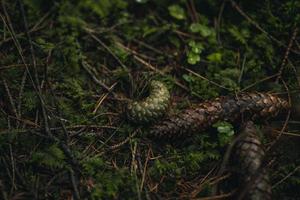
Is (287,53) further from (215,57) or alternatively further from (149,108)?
(149,108)

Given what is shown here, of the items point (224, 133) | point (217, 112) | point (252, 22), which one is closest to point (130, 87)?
point (217, 112)

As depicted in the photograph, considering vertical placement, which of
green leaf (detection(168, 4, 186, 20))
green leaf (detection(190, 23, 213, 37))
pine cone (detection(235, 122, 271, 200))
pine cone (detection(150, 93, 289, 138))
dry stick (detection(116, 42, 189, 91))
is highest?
green leaf (detection(168, 4, 186, 20))

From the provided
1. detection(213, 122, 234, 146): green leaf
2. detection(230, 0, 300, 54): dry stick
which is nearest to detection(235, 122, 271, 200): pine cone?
detection(213, 122, 234, 146): green leaf

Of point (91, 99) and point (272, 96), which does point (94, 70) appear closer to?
point (91, 99)

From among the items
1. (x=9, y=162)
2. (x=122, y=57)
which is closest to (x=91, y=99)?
(x=122, y=57)

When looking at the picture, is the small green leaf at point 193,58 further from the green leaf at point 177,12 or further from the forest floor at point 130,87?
the green leaf at point 177,12

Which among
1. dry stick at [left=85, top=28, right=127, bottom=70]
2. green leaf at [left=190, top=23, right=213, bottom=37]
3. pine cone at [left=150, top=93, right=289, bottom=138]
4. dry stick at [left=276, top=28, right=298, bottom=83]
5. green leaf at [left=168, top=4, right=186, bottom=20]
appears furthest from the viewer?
green leaf at [left=168, top=4, right=186, bottom=20]

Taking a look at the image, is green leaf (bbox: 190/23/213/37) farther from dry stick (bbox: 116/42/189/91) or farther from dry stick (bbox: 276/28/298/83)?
dry stick (bbox: 276/28/298/83)

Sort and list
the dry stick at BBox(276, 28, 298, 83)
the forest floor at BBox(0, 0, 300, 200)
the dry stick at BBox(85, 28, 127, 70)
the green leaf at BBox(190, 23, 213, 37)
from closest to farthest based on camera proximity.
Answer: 1. the forest floor at BBox(0, 0, 300, 200)
2. the dry stick at BBox(276, 28, 298, 83)
3. the dry stick at BBox(85, 28, 127, 70)
4. the green leaf at BBox(190, 23, 213, 37)
